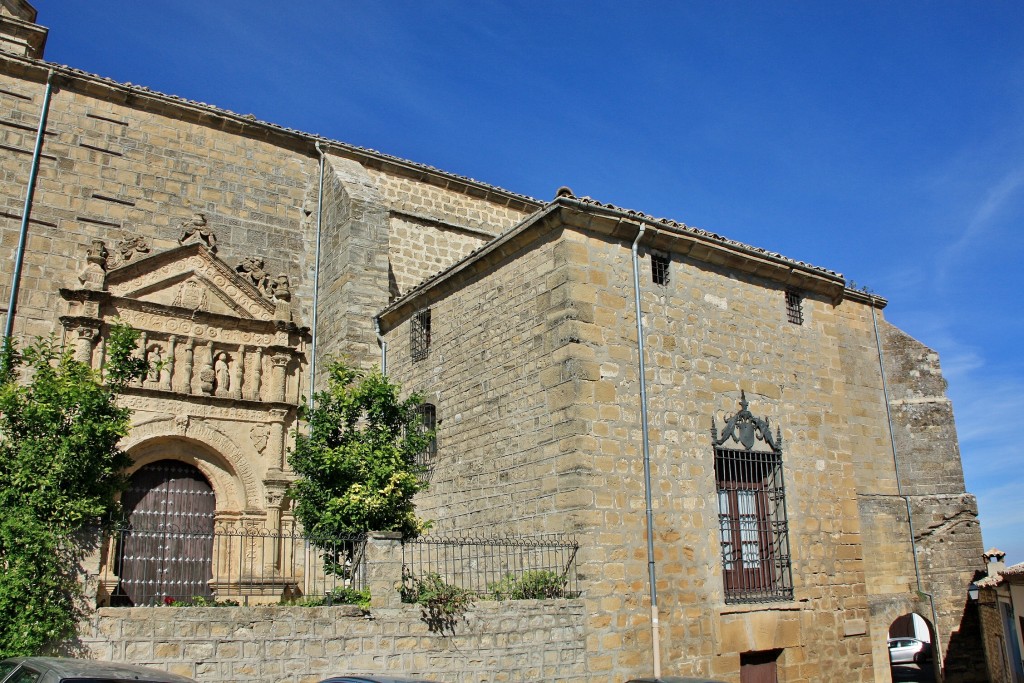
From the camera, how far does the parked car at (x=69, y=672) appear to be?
5031 mm

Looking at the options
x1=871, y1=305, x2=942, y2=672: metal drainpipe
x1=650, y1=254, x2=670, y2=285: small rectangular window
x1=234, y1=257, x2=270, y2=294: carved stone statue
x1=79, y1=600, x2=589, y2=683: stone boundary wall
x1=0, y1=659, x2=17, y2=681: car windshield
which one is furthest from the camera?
x1=871, y1=305, x2=942, y2=672: metal drainpipe

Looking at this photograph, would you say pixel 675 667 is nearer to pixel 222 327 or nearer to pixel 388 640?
pixel 388 640

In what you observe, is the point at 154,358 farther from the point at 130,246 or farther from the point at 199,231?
the point at 199,231

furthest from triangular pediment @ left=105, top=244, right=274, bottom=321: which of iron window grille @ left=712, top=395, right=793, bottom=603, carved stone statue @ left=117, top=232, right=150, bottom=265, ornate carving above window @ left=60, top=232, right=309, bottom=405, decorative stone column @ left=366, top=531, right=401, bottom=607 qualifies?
iron window grille @ left=712, top=395, right=793, bottom=603

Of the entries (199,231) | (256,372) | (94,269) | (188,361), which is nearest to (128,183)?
(199,231)

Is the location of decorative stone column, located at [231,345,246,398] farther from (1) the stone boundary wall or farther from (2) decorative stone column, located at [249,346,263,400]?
(1) the stone boundary wall

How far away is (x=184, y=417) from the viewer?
12.1 m

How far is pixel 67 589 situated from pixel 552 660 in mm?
4531

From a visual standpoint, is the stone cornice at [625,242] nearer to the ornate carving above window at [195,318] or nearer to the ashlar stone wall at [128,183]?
the ornate carving above window at [195,318]

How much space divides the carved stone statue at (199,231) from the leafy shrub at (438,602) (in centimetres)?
693

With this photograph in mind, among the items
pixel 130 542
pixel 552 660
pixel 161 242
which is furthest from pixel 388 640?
pixel 161 242

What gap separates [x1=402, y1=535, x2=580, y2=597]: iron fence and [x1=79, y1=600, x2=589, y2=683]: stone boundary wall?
1.00ft

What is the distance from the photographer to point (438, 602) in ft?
27.5

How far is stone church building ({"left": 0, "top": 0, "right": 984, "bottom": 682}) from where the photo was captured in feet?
31.8
